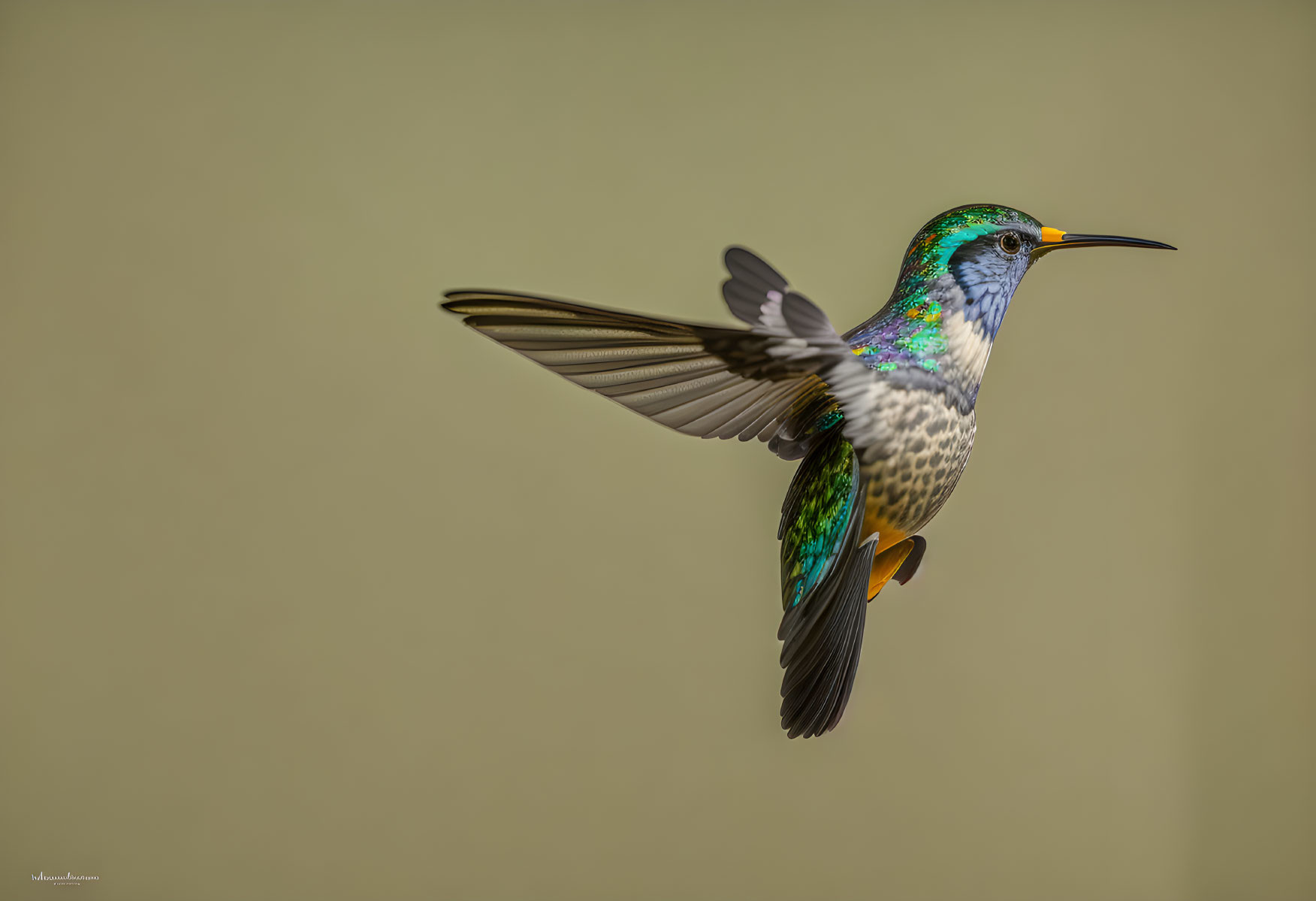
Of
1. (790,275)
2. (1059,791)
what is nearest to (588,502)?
(790,275)

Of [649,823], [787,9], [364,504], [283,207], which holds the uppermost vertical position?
[787,9]

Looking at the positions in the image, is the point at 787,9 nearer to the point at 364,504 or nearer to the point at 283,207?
the point at 283,207

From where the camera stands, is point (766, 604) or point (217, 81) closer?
point (766, 604)

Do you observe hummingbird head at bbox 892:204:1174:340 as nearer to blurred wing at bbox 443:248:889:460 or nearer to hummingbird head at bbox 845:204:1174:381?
hummingbird head at bbox 845:204:1174:381

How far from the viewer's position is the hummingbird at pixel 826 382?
0.55 meters

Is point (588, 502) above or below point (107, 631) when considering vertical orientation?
above

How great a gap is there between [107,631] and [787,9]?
5.62 feet

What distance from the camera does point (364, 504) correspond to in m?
1.69

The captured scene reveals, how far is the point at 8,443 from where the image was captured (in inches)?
67.2

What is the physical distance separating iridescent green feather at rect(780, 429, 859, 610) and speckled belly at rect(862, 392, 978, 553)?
2cm

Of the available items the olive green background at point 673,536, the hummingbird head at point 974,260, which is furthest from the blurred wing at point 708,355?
the olive green background at point 673,536

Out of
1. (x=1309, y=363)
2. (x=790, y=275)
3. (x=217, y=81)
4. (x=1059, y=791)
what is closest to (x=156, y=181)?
(x=217, y=81)

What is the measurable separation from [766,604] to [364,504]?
2.48 ft

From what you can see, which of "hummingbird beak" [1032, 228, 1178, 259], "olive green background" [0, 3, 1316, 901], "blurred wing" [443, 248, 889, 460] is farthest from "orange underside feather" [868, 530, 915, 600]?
"olive green background" [0, 3, 1316, 901]
